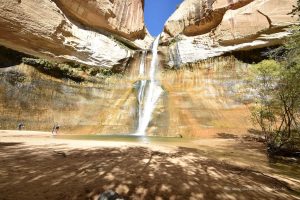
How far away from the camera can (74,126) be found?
23125 mm

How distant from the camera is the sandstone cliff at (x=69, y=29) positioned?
22609mm

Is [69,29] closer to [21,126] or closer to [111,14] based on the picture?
[111,14]

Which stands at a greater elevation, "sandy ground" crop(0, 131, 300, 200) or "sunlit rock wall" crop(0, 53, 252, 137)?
"sunlit rock wall" crop(0, 53, 252, 137)

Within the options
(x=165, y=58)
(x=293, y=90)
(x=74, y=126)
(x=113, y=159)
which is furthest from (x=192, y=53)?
(x=113, y=159)

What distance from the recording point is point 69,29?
89.4 ft

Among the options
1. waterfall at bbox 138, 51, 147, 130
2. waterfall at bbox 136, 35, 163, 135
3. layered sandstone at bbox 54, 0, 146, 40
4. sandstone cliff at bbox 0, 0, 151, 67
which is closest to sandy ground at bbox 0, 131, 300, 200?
waterfall at bbox 136, 35, 163, 135

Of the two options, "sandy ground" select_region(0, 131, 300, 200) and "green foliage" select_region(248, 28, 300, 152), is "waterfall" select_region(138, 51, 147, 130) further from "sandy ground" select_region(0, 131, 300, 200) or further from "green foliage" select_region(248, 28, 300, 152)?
"sandy ground" select_region(0, 131, 300, 200)

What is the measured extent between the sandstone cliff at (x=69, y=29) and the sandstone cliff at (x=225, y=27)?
747 cm

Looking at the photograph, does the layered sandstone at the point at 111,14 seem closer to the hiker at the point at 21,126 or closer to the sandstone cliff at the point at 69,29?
the sandstone cliff at the point at 69,29

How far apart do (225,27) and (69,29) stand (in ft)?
59.8

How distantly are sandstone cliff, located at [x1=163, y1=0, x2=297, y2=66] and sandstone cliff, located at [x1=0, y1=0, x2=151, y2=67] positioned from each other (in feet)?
24.5

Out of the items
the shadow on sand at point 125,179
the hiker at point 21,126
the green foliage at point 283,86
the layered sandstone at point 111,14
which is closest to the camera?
the shadow on sand at point 125,179

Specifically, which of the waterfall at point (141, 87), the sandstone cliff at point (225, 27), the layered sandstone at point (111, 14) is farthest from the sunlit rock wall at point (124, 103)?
the layered sandstone at point (111, 14)

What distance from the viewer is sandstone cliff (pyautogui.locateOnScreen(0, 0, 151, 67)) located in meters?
22.6
